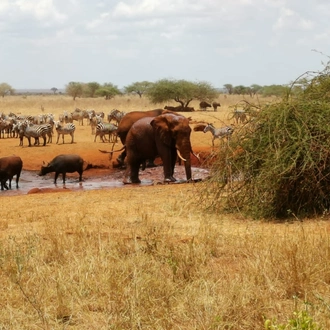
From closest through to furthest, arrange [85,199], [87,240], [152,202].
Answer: [87,240] → [152,202] → [85,199]

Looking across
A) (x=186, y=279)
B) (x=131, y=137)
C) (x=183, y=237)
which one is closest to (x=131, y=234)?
(x=183, y=237)

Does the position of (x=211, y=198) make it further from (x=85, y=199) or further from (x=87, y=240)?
(x=87, y=240)

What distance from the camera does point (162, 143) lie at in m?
15.7

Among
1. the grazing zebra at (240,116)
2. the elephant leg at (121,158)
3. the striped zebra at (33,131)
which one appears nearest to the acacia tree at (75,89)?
the striped zebra at (33,131)

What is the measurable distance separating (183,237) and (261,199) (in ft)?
6.45

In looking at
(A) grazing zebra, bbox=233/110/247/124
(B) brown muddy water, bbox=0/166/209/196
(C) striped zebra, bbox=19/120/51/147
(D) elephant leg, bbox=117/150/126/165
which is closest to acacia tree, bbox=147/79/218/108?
(C) striped zebra, bbox=19/120/51/147

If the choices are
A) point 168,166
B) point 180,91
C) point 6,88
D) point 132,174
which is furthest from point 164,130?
point 6,88

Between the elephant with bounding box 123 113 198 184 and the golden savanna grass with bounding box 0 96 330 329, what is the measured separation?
262 inches

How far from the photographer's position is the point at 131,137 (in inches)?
666

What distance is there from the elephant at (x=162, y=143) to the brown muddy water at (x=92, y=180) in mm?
668

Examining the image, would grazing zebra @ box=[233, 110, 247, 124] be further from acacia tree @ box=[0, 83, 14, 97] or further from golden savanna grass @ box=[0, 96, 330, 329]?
acacia tree @ box=[0, 83, 14, 97]

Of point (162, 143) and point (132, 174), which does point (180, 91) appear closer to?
point (132, 174)

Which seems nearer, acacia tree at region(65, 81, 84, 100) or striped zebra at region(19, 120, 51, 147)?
striped zebra at region(19, 120, 51, 147)

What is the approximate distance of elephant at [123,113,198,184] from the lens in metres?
15.3
